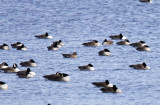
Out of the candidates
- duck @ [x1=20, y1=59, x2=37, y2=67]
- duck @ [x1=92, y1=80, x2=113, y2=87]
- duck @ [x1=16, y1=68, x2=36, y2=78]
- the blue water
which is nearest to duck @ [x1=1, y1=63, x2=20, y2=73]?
the blue water

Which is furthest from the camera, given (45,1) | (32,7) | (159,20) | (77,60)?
(45,1)

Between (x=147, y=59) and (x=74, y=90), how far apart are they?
1325 cm

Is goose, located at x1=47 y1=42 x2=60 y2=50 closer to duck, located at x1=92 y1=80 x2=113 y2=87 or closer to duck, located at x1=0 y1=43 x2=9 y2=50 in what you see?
duck, located at x1=0 y1=43 x2=9 y2=50

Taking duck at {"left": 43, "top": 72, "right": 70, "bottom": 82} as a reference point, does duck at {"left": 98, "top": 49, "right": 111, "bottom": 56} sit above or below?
above

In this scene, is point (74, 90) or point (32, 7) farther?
point (32, 7)

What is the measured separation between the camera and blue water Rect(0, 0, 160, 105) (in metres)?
44.8

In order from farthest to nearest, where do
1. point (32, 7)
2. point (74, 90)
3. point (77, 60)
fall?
1. point (32, 7)
2. point (77, 60)
3. point (74, 90)

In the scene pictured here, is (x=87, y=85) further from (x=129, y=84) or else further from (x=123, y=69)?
(x=123, y=69)

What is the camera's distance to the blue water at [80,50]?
147 ft

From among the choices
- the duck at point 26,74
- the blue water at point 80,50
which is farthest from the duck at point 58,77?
the duck at point 26,74

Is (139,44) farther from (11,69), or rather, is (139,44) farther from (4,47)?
(11,69)

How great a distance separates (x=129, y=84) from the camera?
157ft

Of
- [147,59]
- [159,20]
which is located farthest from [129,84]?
[159,20]

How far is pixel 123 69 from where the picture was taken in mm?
53031
